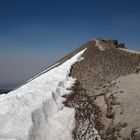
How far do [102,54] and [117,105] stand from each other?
15.2 metres

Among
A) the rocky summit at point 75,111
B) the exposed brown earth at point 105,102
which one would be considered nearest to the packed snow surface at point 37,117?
the rocky summit at point 75,111

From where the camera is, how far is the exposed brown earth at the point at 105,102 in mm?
11859

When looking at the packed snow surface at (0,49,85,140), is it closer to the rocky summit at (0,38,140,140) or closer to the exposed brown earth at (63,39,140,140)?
the rocky summit at (0,38,140,140)

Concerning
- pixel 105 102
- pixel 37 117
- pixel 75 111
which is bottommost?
pixel 37 117

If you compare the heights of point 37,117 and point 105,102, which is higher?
point 105,102

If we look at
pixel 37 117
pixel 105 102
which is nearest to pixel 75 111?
pixel 105 102

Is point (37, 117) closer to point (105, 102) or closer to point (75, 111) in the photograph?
point (75, 111)

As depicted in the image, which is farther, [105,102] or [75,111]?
[105,102]

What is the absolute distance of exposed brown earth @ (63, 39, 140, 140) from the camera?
11859mm

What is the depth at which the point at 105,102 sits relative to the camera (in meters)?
15.5

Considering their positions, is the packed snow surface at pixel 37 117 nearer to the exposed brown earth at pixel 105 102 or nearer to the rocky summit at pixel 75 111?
the rocky summit at pixel 75 111

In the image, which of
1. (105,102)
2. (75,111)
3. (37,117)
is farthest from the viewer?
(105,102)

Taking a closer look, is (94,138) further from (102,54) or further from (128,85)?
(102,54)

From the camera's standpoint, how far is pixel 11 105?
13523 millimetres
